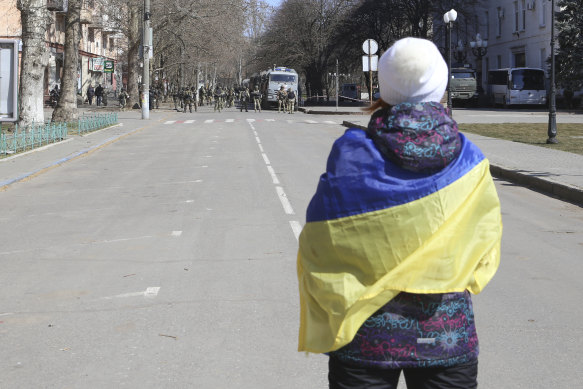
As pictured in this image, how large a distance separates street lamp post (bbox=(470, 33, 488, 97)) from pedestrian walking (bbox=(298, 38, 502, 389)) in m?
53.4

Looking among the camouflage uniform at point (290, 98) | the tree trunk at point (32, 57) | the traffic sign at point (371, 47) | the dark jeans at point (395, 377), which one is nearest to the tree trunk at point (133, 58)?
the camouflage uniform at point (290, 98)

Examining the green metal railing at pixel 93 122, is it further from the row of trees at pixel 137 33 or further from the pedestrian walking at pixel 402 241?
the pedestrian walking at pixel 402 241

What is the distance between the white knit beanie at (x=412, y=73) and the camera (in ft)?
8.91

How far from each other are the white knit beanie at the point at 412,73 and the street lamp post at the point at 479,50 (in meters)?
53.3

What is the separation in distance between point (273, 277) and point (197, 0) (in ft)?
137

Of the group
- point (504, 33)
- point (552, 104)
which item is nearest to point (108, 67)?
point (504, 33)

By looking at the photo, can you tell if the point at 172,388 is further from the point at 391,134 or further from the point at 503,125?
the point at 503,125

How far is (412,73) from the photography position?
271 centimetres

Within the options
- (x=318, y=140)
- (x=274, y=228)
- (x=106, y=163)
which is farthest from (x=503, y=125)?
(x=274, y=228)

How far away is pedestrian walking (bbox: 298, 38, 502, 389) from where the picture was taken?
103 inches

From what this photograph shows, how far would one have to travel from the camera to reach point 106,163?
62.6ft

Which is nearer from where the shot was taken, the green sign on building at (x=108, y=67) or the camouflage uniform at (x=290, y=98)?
the camouflage uniform at (x=290, y=98)

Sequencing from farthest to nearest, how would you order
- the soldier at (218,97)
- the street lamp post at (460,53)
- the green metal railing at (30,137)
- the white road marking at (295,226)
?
the street lamp post at (460,53) < the soldier at (218,97) < the green metal railing at (30,137) < the white road marking at (295,226)

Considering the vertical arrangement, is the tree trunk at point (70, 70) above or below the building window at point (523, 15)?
below
